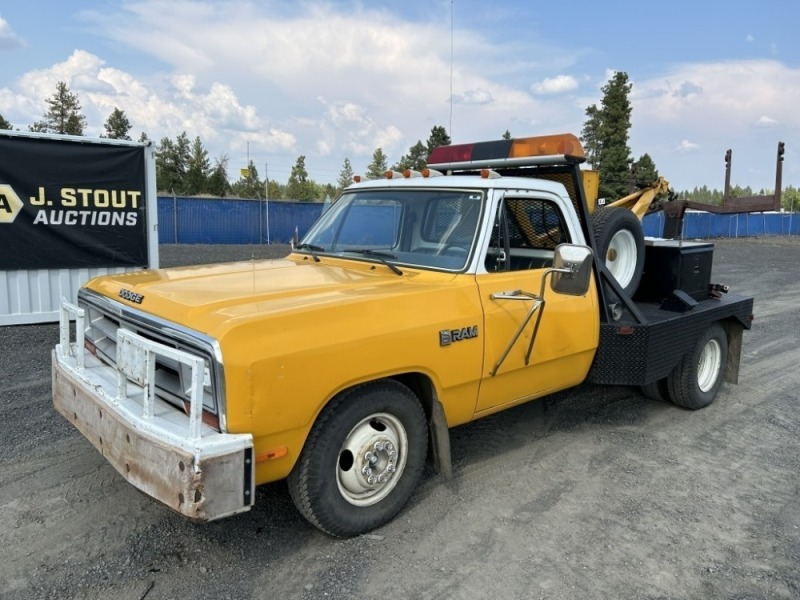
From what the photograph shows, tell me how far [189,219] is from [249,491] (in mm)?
24250

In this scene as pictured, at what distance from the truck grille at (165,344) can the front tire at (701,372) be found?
420 centimetres

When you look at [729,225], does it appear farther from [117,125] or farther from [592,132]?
[117,125]

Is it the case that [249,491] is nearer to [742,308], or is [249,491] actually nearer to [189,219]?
[742,308]

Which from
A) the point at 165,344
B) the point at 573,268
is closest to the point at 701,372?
the point at 573,268

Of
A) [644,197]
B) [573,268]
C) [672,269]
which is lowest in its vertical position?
[672,269]

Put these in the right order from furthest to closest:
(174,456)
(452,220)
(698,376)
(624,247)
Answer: (698,376) < (624,247) < (452,220) < (174,456)

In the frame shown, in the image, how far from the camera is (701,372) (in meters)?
5.73

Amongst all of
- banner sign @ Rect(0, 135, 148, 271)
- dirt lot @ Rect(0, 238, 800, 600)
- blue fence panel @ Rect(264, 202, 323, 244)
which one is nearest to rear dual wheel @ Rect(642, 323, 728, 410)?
dirt lot @ Rect(0, 238, 800, 600)

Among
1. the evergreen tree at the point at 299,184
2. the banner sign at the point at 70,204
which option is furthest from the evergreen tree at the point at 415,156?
the banner sign at the point at 70,204

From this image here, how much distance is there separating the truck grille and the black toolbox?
4.23 metres

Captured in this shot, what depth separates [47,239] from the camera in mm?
8250

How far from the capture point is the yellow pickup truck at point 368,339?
269cm

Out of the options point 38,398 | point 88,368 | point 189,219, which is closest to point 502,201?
point 88,368

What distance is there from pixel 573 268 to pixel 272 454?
188 cm
